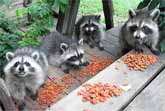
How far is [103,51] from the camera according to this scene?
15.9ft

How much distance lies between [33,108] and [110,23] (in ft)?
8.11

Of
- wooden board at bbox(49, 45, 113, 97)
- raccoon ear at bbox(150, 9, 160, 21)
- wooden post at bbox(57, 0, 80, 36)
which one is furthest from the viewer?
wooden post at bbox(57, 0, 80, 36)

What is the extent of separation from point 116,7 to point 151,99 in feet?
15.4

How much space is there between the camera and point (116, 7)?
24.1 ft

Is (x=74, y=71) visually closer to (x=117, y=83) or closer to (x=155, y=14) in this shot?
(x=155, y=14)

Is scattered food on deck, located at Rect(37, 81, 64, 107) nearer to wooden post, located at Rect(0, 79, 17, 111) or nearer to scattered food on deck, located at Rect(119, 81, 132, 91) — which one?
scattered food on deck, located at Rect(119, 81, 132, 91)

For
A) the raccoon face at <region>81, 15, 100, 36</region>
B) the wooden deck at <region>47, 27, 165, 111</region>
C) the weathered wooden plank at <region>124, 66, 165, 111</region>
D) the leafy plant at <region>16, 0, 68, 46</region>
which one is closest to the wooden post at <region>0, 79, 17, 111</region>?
the wooden deck at <region>47, 27, 165, 111</region>

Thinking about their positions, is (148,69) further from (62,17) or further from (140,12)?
(62,17)

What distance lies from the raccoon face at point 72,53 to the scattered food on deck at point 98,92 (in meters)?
1.53

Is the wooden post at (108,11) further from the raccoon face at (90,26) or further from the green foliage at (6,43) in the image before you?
the green foliage at (6,43)

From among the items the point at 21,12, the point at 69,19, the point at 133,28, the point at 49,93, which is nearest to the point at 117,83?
the point at 49,93

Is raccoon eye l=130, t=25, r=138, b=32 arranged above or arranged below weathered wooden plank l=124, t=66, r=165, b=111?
above

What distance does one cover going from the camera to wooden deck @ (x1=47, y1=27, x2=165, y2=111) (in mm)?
2734

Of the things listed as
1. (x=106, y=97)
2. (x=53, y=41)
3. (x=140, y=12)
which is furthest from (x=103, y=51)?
(x=106, y=97)
